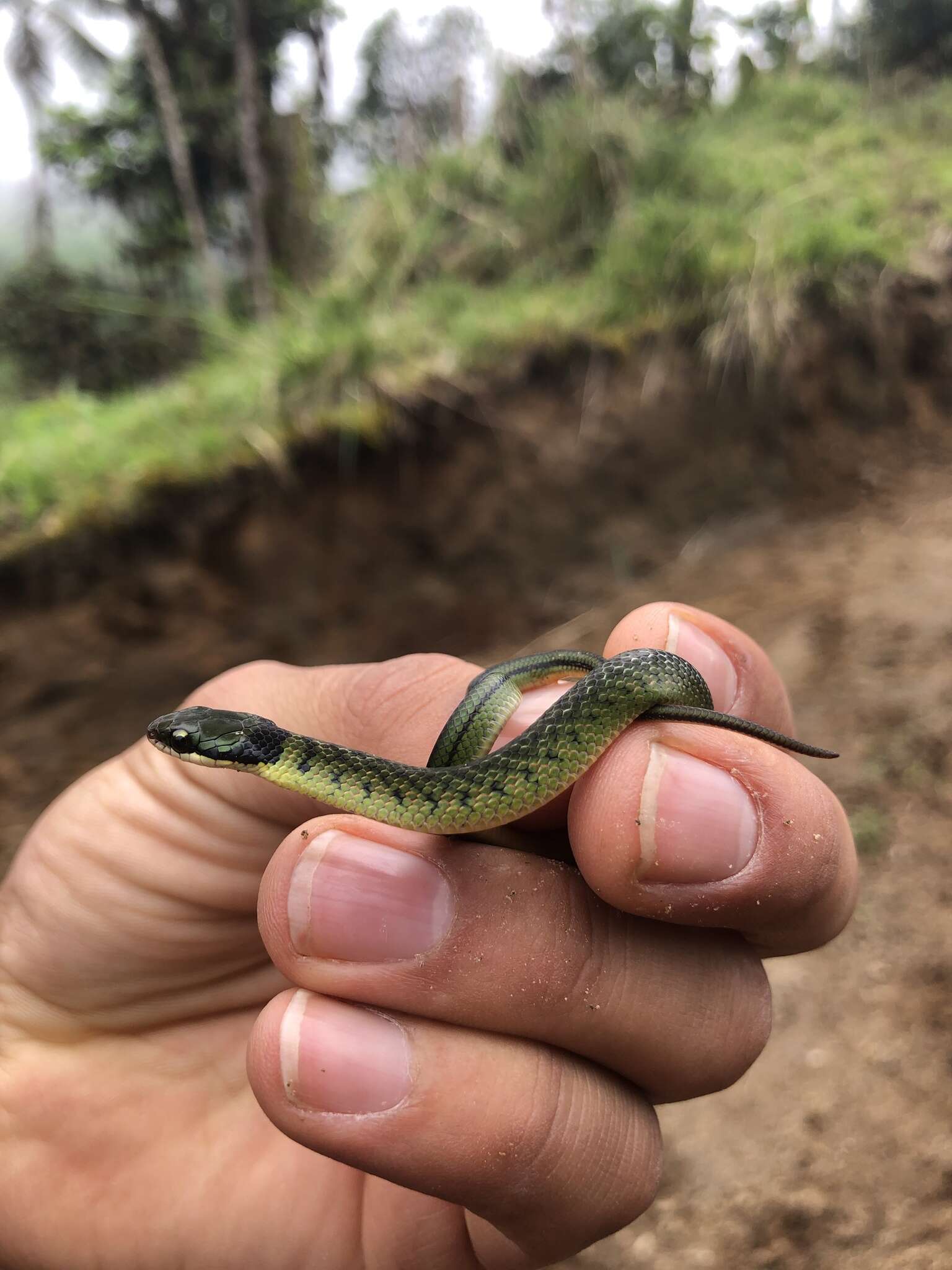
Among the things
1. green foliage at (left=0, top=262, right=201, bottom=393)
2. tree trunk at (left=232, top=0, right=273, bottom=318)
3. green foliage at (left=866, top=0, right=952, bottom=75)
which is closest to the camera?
green foliage at (left=0, top=262, right=201, bottom=393)

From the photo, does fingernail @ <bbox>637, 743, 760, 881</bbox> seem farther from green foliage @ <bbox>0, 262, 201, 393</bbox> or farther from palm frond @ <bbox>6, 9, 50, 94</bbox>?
palm frond @ <bbox>6, 9, 50, 94</bbox>

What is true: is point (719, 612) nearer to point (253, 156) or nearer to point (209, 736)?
point (209, 736)

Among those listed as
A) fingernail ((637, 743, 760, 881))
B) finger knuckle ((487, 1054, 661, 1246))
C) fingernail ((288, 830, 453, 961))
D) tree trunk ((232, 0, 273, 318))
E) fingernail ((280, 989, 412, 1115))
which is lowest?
finger knuckle ((487, 1054, 661, 1246))

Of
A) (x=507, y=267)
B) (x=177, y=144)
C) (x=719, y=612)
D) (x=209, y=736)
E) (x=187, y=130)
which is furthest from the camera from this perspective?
(x=187, y=130)

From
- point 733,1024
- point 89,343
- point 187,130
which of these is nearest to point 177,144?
point 187,130

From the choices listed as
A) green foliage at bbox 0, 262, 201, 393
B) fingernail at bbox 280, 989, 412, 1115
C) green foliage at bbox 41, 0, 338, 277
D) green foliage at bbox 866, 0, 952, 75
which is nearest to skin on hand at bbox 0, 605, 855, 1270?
fingernail at bbox 280, 989, 412, 1115

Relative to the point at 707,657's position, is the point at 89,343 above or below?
above

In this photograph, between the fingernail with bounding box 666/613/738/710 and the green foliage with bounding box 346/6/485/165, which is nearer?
the fingernail with bounding box 666/613/738/710

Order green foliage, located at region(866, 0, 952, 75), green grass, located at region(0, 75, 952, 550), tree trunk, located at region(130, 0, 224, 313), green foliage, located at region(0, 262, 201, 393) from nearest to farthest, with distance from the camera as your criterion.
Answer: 1. green grass, located at region(0, 75, 952, 550)
2. green foliage, located at region(0, 262, 201, 393)
3. tree trunk, located at region(130, 0, 224, 313)
4. green foliage, located at region(866, 0, 952, 75)
